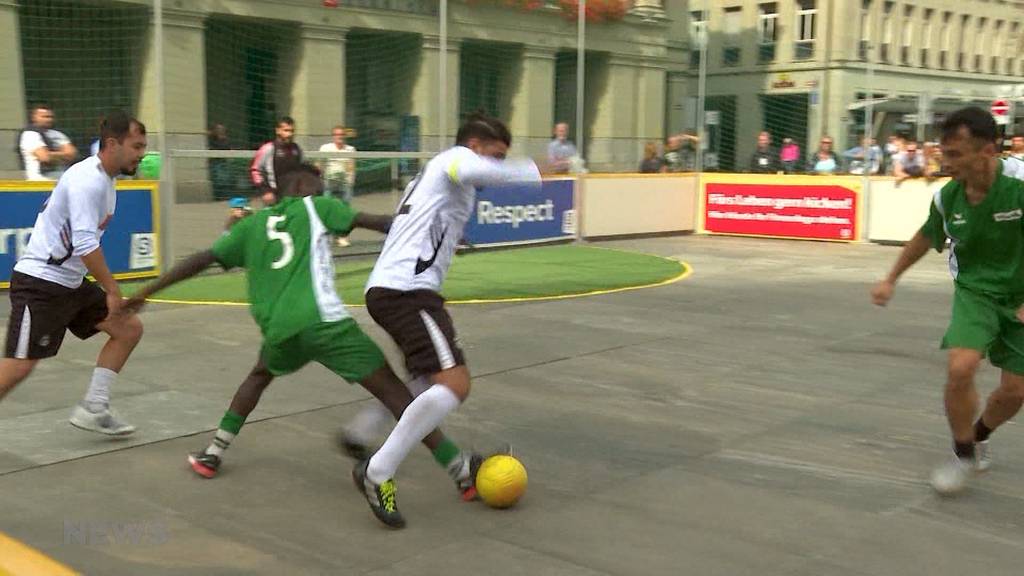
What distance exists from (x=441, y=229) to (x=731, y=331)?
5.36m

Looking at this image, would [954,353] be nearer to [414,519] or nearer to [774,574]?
[774,574]

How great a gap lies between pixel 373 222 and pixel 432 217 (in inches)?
13.3

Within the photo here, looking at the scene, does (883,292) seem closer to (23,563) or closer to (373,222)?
(373,222)

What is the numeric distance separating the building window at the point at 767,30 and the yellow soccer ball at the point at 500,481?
4317cm

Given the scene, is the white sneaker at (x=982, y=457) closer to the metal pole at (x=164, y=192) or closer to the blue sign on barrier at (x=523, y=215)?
the metal pole at (x=164, y=192)

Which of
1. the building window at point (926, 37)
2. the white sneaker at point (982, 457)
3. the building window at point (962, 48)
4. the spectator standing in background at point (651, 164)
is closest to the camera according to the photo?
the white sneaker at point (982, 457)

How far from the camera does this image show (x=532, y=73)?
29812 mm

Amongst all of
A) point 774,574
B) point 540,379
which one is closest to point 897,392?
point 540,379

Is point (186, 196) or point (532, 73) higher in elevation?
point (532, 73)

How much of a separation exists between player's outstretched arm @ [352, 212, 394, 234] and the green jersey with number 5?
0.12 feet

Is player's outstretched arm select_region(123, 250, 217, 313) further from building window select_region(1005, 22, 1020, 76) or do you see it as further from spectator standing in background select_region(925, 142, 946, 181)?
→ building window select_region(1005, 22, 1020, 76)

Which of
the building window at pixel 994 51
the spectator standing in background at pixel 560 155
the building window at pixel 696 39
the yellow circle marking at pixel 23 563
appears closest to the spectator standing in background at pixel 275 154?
the spectator standing in background at pixel 560 155

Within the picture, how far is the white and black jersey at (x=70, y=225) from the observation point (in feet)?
17.6

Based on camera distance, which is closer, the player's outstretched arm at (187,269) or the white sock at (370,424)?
the player's outstretched arm at (187,269)
